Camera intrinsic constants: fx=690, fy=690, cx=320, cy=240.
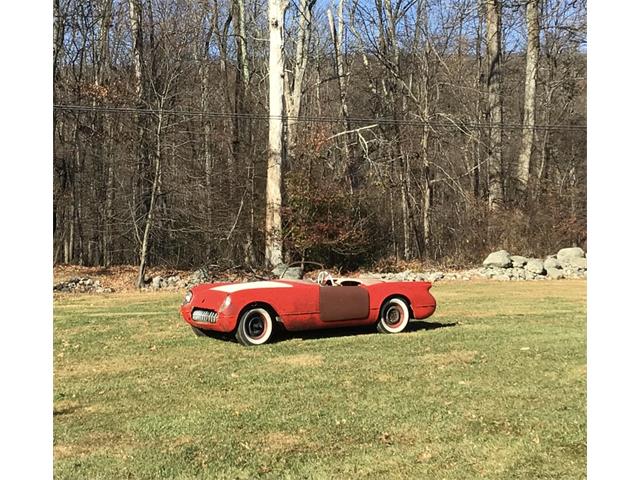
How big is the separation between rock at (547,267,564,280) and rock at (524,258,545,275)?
0.22 meters

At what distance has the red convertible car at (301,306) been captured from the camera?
812cm

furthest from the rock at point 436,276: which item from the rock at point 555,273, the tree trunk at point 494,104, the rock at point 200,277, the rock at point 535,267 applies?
the rock at point 200,277

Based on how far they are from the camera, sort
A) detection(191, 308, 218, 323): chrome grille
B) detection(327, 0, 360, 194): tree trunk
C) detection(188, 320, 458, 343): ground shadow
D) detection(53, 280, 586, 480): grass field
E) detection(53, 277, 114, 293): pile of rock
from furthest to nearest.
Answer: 1. detection(327, 0, 360, 194): tree trunk
2. detection(53, 277, 114, 293): pile of rock
3. detection(188, 320, 458, 343): ground shadow
4. detection(191, 308, 218, 323): chrome grille
5. detection(53, 280, 586, 480): grass field

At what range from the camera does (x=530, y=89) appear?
86.5 ft

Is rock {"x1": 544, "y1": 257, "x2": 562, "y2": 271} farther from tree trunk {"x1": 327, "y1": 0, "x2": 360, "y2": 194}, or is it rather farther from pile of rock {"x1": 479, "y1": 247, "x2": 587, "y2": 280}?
tree trunk {"x1": 327, "y1": 0, "x2": 360, "y2": 194}

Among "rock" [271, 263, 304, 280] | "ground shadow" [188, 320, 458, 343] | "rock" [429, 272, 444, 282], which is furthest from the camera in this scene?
"rock" [429, 272, 444, 282]

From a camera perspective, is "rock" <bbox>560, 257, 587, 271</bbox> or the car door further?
"rock" <bbox>560, 257, 587, 271</bbox>

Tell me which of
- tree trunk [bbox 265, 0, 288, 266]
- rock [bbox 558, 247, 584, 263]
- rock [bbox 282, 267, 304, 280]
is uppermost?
tree trunk [bbox 265, 0, 288, 266]

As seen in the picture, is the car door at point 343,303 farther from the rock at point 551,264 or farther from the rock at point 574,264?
the rock at point 574,264

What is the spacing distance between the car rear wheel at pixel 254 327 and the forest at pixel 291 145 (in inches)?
416

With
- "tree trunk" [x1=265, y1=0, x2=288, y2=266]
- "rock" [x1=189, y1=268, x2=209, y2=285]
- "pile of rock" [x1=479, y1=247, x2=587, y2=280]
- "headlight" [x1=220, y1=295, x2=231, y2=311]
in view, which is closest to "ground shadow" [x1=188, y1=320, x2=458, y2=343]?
"headlight" [x1=220, y1=295, x2=231, y2=311]

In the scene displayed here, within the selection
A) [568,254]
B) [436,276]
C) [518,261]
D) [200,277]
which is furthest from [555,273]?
[200,277]

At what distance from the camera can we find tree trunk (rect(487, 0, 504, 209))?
25781 mm

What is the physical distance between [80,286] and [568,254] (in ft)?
49.7
